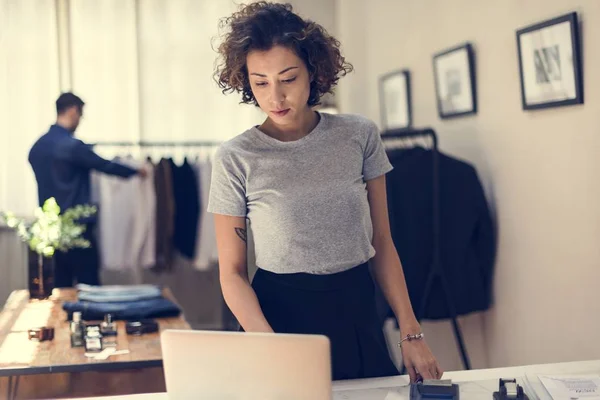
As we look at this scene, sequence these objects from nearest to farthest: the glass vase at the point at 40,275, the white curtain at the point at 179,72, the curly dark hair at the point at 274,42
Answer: the curly dark hair at the point at 274,42 → the glass vase at the point at 40,275 → the white curtain at the point at 179,72

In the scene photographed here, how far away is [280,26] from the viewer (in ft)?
5.54

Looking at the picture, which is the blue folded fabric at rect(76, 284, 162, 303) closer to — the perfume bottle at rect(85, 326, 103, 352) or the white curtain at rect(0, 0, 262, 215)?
the perfume bottle at rect(85, 326, 103, 352)

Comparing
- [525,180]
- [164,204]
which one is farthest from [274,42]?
[164,204]

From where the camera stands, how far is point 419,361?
170 cm

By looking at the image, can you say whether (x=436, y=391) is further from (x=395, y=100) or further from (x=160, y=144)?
(x=160, y=144)

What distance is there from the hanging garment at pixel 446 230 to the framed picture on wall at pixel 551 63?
49 cm

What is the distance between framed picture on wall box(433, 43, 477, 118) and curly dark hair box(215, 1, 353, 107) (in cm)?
183

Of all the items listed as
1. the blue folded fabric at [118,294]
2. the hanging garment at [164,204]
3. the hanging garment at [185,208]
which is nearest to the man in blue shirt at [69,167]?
the hanging garment at [164,204]

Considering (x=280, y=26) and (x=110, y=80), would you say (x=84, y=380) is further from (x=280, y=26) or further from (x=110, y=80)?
(x=110, y=80)

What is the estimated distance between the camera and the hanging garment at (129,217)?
509cm

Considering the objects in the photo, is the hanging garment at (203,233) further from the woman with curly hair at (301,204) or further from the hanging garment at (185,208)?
the woman with curly hair at (301,204)

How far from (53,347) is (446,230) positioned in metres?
1.67

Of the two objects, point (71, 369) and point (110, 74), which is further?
point (110, 74)

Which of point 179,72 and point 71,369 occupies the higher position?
point 179,72
